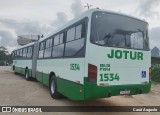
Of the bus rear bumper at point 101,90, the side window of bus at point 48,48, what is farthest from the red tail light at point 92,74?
the side window of bus at point 48,48

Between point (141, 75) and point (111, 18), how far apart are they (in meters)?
2.18

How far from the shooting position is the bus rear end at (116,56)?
22.1 ft

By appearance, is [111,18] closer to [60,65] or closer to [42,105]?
[60,65]

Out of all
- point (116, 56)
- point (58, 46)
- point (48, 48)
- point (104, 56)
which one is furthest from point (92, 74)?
point (48, 48)

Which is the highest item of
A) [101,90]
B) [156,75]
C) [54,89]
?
[101,90]

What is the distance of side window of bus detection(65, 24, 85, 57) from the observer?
7303 mm

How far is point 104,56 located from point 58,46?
3383 millimetres

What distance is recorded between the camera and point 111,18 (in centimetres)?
733

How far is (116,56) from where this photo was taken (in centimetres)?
716

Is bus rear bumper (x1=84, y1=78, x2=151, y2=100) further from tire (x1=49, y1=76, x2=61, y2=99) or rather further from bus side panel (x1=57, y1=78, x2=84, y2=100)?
tire (x1=49, y1=76, x2=61, y2=99)

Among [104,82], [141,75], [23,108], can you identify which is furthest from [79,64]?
[23,108]

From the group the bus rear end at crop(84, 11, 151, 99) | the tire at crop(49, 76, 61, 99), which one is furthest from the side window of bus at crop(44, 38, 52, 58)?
the bus rear end at crop(84, 11, 151, 99)

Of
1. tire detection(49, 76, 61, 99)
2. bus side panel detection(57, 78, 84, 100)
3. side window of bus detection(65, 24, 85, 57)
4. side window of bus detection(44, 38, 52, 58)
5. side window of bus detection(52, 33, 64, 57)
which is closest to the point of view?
bus side panel detection(57, 78, 84, 100)

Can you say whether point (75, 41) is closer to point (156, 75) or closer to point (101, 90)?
point (101, 90)
